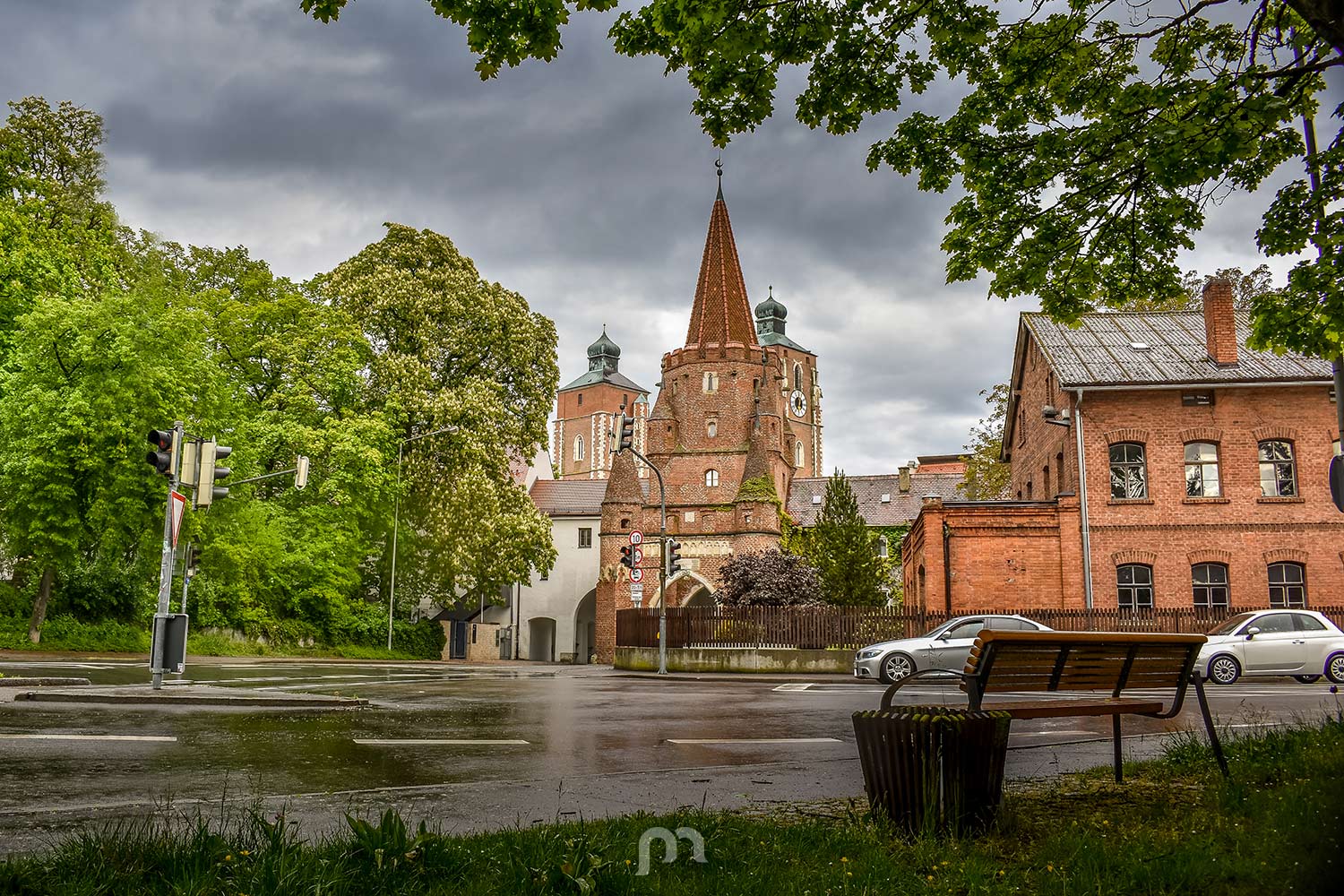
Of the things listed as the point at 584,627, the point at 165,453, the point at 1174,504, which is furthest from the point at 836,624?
the point at 584,627

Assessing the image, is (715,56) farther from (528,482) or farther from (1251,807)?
(528,482)

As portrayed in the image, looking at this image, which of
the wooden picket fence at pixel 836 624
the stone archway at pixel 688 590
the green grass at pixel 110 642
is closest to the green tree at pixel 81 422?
the green grass at pixel 110 642

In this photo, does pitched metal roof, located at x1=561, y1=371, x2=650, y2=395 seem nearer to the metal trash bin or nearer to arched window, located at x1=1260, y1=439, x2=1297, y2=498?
arched window, located at x1=1260, y1=439, x2=1297, y2=498

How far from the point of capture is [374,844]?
13.7 ft

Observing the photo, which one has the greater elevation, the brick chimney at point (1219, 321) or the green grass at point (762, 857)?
the brick chimney at point (1219, 321)

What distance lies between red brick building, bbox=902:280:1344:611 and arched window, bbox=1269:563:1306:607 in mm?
37

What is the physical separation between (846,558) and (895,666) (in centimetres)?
1625

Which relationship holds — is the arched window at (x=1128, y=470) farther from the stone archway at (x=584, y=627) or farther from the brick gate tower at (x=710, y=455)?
the stone archway at (x=584, y=627)

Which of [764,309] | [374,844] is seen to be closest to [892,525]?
[374,844]

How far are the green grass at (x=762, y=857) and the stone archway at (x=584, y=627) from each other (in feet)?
189

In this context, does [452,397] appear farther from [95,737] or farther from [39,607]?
[95,737]

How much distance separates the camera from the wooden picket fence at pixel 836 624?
28.5 metres

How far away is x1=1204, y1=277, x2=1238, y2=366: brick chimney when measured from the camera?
106 feet

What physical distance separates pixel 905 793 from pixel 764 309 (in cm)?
14029
